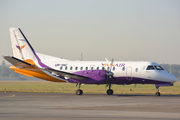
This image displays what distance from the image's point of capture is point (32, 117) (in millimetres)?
14336

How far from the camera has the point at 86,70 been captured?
32.0m

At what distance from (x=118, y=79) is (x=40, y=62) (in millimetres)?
10026

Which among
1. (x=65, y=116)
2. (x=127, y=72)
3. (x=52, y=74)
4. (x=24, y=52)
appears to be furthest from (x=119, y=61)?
(x=65, y=116)

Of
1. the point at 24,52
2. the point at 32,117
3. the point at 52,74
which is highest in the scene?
the point at 24,52

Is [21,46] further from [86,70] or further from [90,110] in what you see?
[90,110]

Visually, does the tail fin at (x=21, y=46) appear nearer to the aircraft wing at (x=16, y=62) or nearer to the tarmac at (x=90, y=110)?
the aircraft wing at (x=16, y=62)

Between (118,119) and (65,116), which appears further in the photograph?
(65,116)

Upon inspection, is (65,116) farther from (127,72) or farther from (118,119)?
(127,72)

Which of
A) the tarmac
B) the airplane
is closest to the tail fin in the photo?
the airplane

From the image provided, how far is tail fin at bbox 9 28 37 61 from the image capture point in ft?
119

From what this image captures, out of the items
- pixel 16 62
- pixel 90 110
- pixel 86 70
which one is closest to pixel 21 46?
pixel 16 62

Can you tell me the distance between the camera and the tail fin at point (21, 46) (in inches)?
1430

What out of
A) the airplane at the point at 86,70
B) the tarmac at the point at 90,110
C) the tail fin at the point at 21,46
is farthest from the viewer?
the tail fin at the point at 21,46

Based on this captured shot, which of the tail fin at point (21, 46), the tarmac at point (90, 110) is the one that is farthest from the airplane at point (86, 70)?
the tarmac at point (90, 110)
